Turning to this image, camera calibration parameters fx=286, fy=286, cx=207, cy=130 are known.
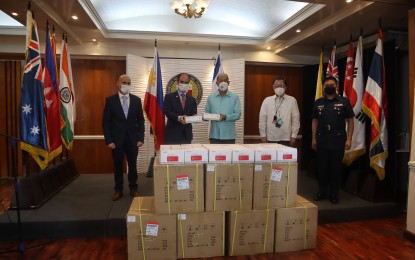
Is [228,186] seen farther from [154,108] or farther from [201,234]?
[154,108]

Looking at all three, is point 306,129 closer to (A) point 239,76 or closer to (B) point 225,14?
(A) point 239,76

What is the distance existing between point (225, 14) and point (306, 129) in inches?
92.1

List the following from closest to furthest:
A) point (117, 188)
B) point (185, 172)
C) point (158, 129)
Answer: point (185, 172) → point (117, 188) → point (158, 129)

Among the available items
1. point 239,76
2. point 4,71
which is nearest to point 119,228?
point 239,76

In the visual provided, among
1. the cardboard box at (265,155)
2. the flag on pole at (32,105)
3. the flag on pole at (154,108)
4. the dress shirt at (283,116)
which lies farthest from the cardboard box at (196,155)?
the flag on pole at (154,108)

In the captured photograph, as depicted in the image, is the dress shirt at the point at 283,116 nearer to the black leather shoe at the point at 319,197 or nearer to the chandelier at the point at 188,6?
the black leather shoe at the point at 319,197

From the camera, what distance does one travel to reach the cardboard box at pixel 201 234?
7.05 ft

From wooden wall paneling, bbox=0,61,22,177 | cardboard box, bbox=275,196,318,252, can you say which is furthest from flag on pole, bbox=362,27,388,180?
wooden wall paneling, bbox=0,61,22,177

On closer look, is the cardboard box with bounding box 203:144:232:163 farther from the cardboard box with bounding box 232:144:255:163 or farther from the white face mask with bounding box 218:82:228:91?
the white face mask with bounding box 218:82:228:91

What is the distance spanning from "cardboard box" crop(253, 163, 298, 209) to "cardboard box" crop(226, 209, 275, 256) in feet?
0.25

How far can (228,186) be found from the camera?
85.4 inches

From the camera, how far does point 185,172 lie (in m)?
2.10

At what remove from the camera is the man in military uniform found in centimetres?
298

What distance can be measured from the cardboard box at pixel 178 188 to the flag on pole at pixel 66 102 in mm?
1982
